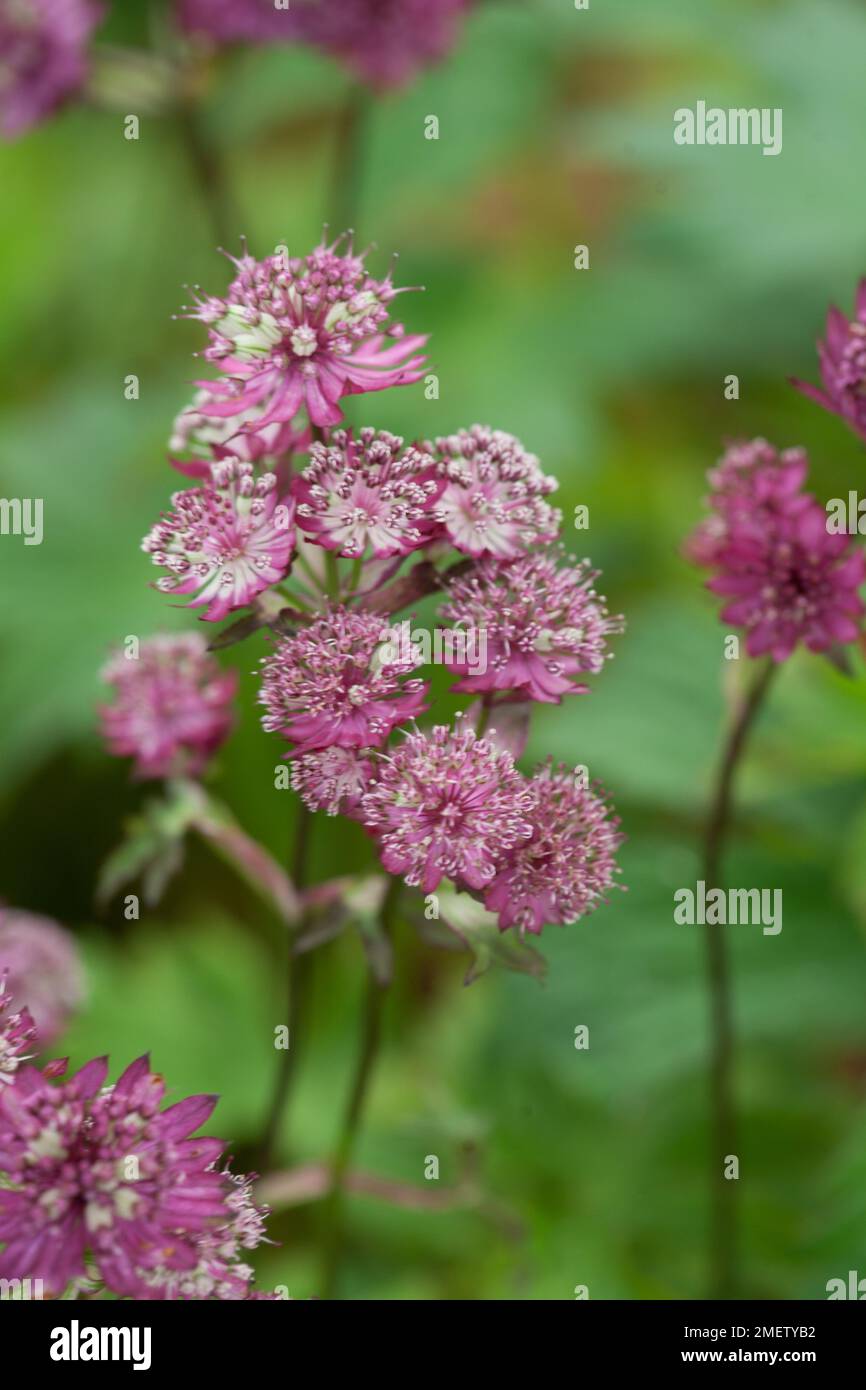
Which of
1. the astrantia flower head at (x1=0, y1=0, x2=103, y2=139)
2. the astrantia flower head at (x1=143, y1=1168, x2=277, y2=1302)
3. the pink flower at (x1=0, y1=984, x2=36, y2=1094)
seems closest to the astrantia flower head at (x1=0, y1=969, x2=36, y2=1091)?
the pink flower at (x1=0, y1=984, x2=36, y2=1094)

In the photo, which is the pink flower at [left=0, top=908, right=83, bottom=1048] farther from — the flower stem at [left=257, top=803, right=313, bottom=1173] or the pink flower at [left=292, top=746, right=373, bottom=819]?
the pink flower at [left=292, top=746, right=373, bottom=819]

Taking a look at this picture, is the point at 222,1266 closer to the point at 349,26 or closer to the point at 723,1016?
the point at 723,1016

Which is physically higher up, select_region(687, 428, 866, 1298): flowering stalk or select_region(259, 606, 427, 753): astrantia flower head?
select_region(687, 428, 866, 1298): flowering stalk

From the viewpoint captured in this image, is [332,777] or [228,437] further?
[228,437]

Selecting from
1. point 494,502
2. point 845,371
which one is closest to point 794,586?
point 845,371

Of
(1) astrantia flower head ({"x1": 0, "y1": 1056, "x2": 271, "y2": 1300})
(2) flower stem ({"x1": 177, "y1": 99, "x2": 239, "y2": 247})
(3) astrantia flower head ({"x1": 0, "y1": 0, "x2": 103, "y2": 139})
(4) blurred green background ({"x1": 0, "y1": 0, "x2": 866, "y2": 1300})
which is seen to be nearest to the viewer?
(1) astrantia flower head ({"x1": 0, "y1": 1056, "x2": 271, "y2": 1300})
